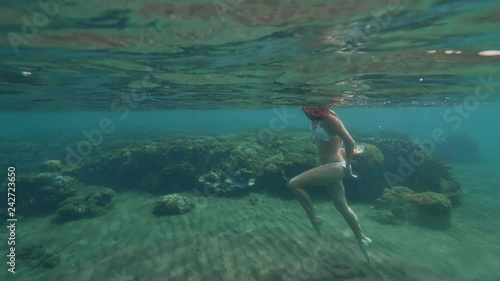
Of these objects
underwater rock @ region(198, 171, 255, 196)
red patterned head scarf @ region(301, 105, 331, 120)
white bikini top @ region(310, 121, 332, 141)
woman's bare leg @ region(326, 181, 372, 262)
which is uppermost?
red patterned head scarf @ region(301, 105, 331, 120)

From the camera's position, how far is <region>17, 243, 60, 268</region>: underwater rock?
8.94m

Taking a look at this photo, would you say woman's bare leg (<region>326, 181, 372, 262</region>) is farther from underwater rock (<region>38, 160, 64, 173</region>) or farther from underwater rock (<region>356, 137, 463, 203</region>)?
underwater rock (<region>38, 160, 64, 173</region>)

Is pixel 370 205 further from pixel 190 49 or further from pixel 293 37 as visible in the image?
pixel 190 49

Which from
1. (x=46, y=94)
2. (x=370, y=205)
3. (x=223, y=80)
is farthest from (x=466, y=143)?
(x=46, y=94)

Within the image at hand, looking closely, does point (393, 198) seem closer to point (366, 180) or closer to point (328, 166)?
point (366, 180)

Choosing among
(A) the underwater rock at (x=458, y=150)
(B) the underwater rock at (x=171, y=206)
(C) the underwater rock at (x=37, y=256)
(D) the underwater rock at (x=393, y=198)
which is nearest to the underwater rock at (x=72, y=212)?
(C) the underwater rock at (x=37, y=256)

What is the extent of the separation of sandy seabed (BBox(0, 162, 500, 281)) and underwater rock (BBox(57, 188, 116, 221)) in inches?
17.2

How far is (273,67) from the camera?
39.0 feet

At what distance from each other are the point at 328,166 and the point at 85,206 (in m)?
11.0

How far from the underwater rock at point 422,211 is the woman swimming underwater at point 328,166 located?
6.31m

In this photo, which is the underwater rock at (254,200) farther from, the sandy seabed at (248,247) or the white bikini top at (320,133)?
the white bikini top at (320,133)

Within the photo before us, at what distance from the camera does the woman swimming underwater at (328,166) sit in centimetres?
710

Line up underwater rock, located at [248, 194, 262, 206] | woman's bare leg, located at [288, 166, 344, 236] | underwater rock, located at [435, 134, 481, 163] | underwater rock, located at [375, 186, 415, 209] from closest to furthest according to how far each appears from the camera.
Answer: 1. woman's bare leg, located at [288, 166, 344, 236]
2. underwater rock, located at [375, 186, 415, 209]
3. underwater rock, located at [248, 194, 262, 206]
4. underwater rock, located at [435, 134, 481, 163]

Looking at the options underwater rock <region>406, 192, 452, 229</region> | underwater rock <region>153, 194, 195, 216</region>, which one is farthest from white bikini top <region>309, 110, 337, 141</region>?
underwater rock <region>406, 192, 452, 229</region>
